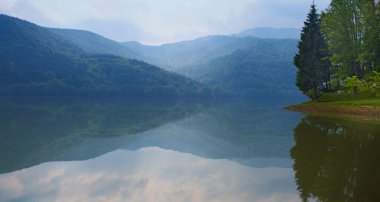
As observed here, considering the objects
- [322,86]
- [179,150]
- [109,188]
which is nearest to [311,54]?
[322,86]

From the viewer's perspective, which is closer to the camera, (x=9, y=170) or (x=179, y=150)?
(x=9, y=170)

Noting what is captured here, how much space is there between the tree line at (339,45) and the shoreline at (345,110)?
4.05 metres

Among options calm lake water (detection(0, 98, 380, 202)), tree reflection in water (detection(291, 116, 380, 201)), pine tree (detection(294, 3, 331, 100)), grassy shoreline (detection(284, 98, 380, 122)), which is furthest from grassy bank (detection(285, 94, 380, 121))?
tree reflection in water (detection(291, 116, 380, 201))

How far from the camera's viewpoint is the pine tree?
7744cm

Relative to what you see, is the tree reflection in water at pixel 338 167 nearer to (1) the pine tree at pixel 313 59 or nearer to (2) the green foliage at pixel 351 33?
(2) the green foliage at pixel 351 33

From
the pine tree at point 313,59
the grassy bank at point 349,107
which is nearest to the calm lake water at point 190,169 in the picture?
the grassy bank at point 349,107

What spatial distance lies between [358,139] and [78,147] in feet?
73.3

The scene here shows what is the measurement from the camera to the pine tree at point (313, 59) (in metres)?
77.4

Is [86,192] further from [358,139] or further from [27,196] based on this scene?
[358,139]

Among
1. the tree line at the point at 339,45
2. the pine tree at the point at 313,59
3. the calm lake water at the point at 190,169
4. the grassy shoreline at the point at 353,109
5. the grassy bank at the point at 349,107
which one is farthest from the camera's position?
the pine tree at the point at 313,59

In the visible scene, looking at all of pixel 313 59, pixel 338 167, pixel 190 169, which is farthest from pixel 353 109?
pixel 190 169

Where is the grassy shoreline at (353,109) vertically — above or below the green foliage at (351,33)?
below

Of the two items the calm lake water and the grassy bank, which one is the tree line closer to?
the grassy bank

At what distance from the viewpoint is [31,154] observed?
2423 cm
